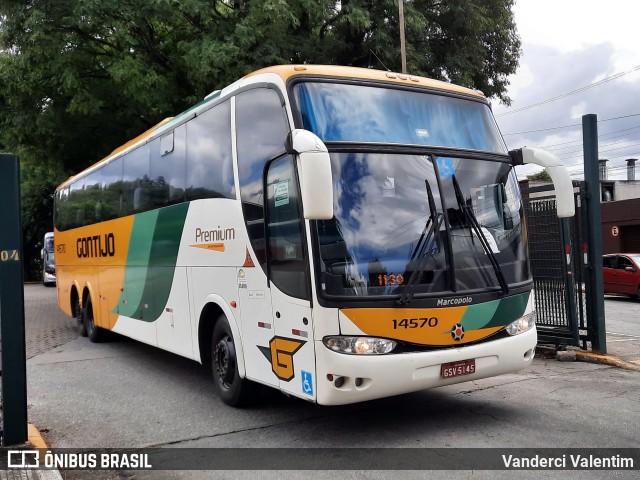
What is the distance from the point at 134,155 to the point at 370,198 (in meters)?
5.86

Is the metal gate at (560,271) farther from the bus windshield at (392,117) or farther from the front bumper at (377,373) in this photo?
the front bumper at (377,373)

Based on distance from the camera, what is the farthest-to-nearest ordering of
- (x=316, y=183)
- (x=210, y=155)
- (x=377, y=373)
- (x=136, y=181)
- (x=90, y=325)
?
(x=90, y=325) < (x=136, y=181) < (x=210, y=155) < (x=377, y=373) < (x=316, y=183)

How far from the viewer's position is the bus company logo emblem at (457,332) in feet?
18.2

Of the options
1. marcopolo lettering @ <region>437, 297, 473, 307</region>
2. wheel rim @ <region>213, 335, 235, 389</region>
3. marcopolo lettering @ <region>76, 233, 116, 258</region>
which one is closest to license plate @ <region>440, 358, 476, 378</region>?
marcopolo lettering @ <region>437, 297, 473, 307</region>

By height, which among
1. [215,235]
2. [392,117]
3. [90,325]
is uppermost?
[392,117]

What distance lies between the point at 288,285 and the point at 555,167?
10.2 ft

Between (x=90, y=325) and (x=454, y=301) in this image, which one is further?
(x=90, y=325)

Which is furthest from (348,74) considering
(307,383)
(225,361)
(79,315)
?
(79,315)

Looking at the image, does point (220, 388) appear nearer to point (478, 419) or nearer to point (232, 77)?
point (478, 419)

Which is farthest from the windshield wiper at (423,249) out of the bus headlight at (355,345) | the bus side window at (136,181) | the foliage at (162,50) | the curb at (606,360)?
the foliage at (162,50)

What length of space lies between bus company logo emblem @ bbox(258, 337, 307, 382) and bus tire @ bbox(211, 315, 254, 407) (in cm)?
84

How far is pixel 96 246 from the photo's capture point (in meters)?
11.9

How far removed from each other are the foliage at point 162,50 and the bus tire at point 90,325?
505 centimetres

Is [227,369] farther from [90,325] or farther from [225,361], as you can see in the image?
[90,325]
